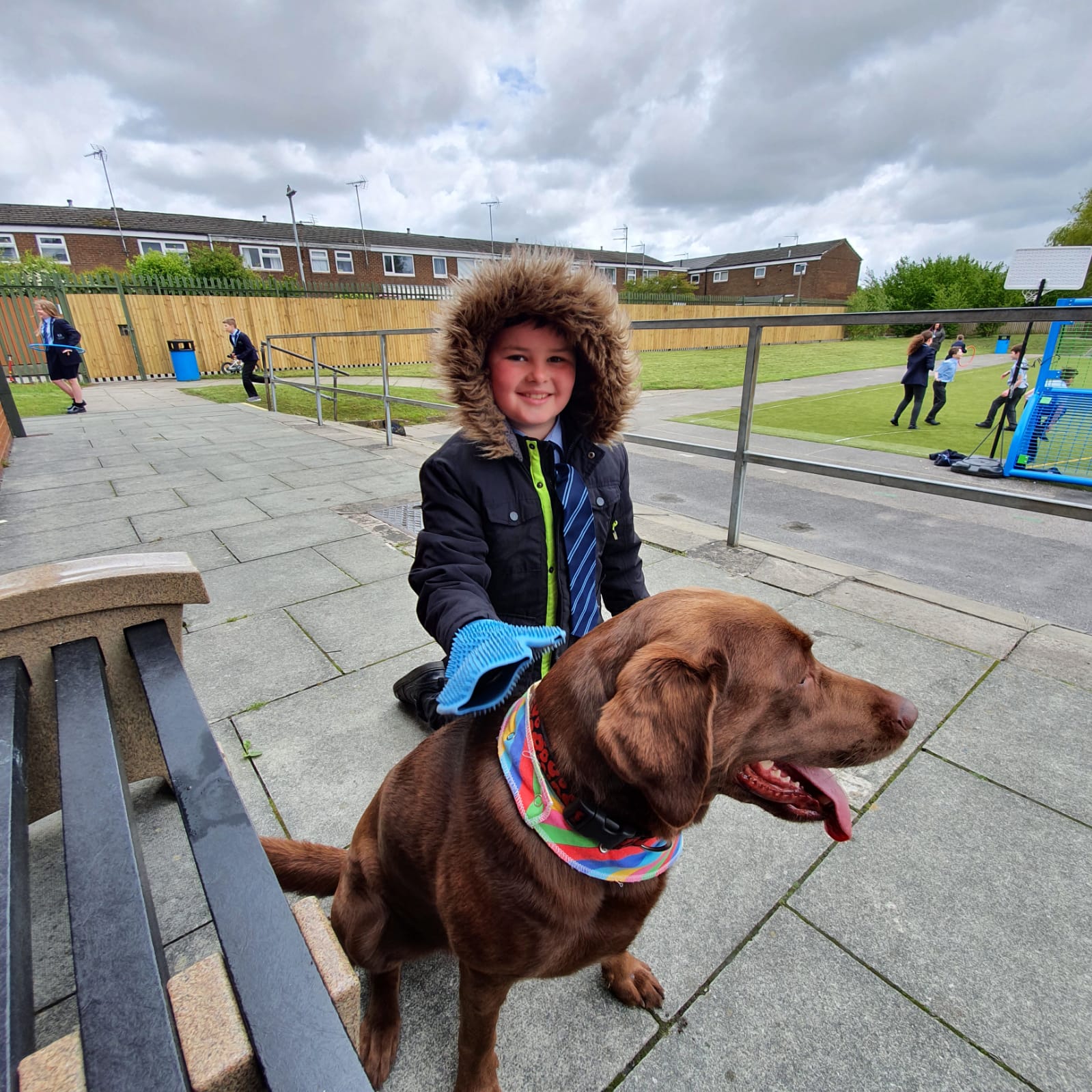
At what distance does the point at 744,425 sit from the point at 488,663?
3386mm

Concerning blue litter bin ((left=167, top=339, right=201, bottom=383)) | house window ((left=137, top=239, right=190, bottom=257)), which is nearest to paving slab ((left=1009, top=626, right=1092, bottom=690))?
blue litter bin ((left=167, top=339, right=201, bottom=383))

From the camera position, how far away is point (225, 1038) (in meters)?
0.88

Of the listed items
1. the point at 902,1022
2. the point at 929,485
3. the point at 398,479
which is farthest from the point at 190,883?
the point at 398,479

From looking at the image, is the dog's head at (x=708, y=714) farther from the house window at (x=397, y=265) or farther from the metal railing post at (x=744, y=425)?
the house window at (x=397, y=265)

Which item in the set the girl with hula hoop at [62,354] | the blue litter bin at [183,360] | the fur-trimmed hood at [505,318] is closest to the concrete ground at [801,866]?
the fur-trimmed hood at [505,318]

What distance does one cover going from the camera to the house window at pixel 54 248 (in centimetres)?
3925

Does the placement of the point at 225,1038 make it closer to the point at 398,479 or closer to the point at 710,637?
the point at 710,637

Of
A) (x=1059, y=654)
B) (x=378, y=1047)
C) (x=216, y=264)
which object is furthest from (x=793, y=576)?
(x=216, y=264)

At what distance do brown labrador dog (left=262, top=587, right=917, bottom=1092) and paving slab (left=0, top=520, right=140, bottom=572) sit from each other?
4.03 metres

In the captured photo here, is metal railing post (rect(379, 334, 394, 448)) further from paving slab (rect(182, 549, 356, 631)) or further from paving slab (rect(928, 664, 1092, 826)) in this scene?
paving slab (rect(928, 664, 1092, 826))

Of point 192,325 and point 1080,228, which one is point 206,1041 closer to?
point 192,325

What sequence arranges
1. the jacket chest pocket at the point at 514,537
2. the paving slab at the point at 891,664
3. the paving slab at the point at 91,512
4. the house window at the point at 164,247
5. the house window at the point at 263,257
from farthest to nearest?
1. the house window at the point at 263,257
2. the house window at the point at 164,247
3. the paving slab at the point at 91,512
4. the paving slab at the point at 891,664
5. the jacket chest pocket at the point at 514,537

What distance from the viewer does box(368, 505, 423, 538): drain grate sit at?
4.86 meters

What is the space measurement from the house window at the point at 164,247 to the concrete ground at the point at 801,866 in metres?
49.5
